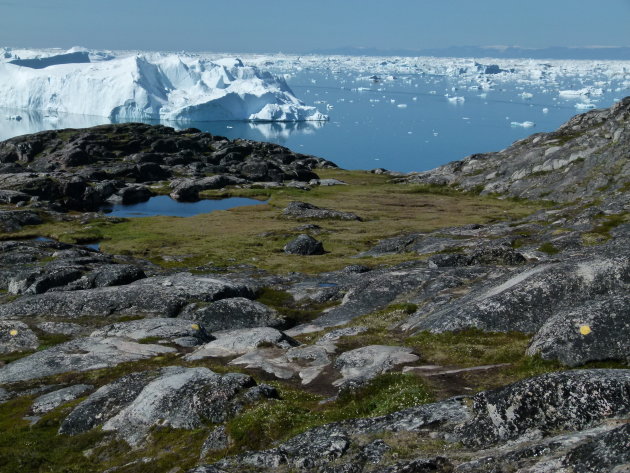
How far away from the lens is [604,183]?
11300cm

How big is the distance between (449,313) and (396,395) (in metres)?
11.7

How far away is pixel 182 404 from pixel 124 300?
84.3 feet

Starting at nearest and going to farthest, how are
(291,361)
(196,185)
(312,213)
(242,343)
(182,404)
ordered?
(182,404) < (291,361) < (242,343) < (312,213) < (196,185)

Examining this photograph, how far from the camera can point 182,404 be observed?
75.5 feet

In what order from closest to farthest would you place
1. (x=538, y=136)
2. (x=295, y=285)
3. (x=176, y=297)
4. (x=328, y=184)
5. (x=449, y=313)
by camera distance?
(x=449, y=313) → (x=176, y=297) → (x=295, y=285) → (x=538, y=136) → (x=328, y=184)

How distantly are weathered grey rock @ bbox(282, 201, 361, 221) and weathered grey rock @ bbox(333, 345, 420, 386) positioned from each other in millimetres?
93712

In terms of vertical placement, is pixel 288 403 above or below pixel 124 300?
above

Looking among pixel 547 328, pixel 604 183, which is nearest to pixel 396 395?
pixel 547 328

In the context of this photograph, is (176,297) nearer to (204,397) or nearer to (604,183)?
(204,397)

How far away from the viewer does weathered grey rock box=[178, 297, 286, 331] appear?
4181 centimetres

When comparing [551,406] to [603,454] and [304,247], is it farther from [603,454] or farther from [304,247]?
[304,247]

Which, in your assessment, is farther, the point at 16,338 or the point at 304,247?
the point at 304,247

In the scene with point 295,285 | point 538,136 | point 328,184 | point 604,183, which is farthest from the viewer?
point 328,184

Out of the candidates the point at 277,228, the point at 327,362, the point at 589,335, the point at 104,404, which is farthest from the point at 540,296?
the point at 277,228
